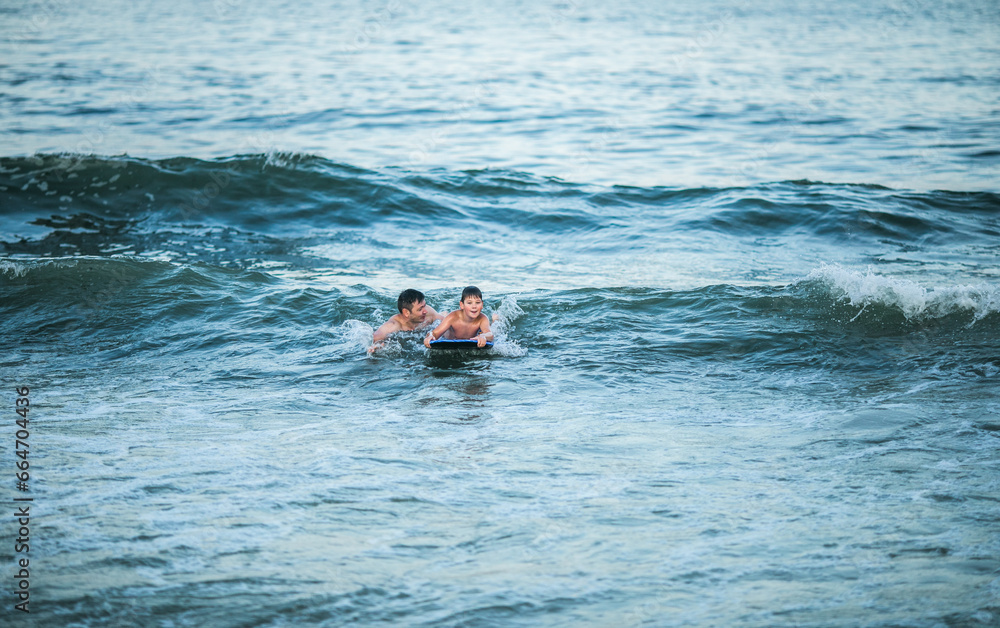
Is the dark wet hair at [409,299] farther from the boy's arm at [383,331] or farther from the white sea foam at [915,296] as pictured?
the white sea foam at [915,296]

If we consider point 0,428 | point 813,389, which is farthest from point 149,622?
point 813,389

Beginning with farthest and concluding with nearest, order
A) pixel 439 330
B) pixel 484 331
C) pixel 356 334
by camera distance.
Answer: pixel 356 334 < pixel 484 331 < pixel 439 330

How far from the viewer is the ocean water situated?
4.68m

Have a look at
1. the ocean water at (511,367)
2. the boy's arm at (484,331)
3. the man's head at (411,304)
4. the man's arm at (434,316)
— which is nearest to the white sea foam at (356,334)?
the ocean water at (511,367)

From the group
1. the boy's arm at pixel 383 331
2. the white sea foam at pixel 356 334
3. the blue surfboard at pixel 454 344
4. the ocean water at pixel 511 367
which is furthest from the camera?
the white sea foam at pixel 356 334

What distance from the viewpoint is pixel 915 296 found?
9.38 meters

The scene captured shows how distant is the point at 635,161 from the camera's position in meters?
18.7

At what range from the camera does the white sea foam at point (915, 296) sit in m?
9.23

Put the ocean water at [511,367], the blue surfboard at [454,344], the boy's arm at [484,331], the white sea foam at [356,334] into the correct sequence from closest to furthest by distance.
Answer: the ocean water at [511,367] < the blue surfboard at [454,344] < the boy's arm at [484,331] < the white sea foam at [356,334]

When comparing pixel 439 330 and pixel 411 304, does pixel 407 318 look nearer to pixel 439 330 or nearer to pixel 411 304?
pixel 411 304

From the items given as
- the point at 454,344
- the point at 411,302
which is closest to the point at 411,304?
the point at 411,302

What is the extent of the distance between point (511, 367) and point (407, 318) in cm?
136

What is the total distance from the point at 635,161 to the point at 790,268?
743 cm

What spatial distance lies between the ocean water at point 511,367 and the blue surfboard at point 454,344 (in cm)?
22
